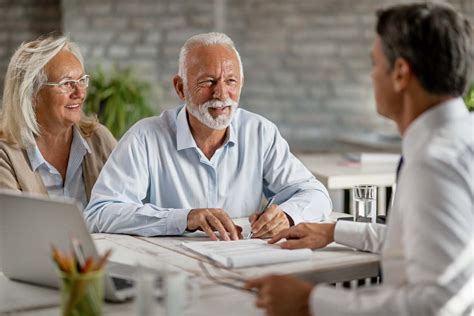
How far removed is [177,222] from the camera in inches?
92.9

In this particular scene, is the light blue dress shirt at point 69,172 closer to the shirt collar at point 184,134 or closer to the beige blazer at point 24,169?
the beige blazer at point 24,169

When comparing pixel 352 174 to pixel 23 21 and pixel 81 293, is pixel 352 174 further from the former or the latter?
pixel 23 21

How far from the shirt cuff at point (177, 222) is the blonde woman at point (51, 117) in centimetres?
65

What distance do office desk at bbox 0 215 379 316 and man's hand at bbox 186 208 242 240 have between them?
6cm

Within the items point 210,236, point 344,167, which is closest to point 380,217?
point 210,236

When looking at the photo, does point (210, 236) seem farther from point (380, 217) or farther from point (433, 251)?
point (433, 251)

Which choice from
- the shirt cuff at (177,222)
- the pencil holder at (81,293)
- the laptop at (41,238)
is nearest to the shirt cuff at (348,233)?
the shirt cuff at (177,222)

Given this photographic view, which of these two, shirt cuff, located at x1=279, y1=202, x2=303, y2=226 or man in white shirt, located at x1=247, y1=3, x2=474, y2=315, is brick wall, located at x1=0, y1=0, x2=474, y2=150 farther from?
man in white shirt, located at x1=247, y1=3, x2=474, y2=315

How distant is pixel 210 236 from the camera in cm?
226

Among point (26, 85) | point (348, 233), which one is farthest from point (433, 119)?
point (26, 85)

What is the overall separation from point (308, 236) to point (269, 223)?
0.21 m

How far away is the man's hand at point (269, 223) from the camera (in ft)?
7.54

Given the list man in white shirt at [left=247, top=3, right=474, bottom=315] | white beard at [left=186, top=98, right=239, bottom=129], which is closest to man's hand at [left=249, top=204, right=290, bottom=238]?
white beard at [left=186, top=98, right=239, bottom=129]

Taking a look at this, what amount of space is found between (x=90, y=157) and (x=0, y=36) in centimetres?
339
